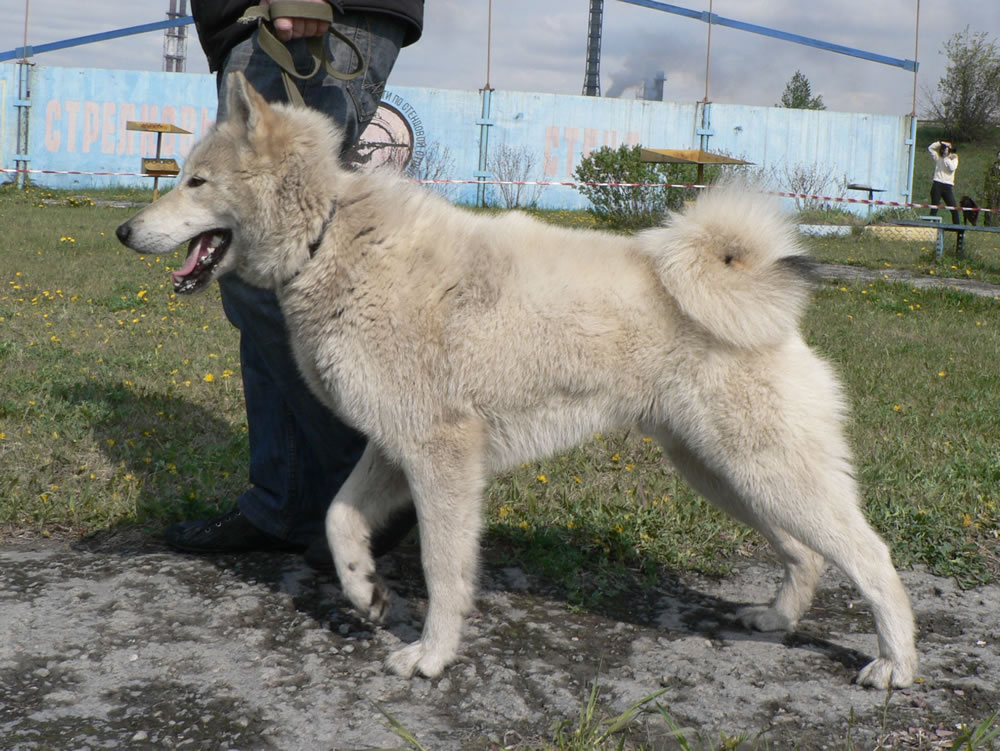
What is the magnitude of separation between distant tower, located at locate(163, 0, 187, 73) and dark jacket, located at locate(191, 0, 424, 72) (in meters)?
54.9

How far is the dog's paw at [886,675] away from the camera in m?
2.54

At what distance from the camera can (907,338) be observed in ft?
23.7

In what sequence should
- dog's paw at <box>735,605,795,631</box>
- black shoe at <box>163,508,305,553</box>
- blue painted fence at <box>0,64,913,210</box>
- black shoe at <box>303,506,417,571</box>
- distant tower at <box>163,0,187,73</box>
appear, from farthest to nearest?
distant tower at <box>163,0,187,73</box>, blue painted fence at <box>0,64,913,210</box>, black shoe at <box>163,508,305,553</box>, black shoe at <box>303,506,417,571</box>, dog's paw at <box>735,605,795,631</box>

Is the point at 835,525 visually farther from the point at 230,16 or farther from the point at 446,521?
the point at 230,16

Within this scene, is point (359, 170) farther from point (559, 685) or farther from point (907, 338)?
point (907, 338)

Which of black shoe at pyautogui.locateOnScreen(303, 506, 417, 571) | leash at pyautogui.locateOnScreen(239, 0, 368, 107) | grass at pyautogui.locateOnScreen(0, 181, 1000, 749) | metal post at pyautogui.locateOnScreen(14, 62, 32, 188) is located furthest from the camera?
metal post at pyautogui.locateOnScreen(14, 62, 32, 188)

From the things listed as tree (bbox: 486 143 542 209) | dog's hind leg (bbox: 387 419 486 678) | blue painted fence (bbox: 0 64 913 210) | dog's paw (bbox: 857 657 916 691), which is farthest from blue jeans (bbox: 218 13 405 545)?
tree (bbox: 486 143 542 209)

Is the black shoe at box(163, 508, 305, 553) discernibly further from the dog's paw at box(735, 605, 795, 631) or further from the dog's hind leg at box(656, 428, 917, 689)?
the dog's hind leg at box(656, 428, 917, 689)

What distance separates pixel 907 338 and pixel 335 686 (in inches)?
235

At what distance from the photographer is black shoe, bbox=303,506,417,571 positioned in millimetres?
3188

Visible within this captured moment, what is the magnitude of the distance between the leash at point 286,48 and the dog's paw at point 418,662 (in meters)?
1.63

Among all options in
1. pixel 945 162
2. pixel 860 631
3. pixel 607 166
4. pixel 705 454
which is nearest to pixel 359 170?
pixel 705 454

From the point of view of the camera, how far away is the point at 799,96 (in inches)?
2281

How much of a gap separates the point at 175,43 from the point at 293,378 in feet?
196
